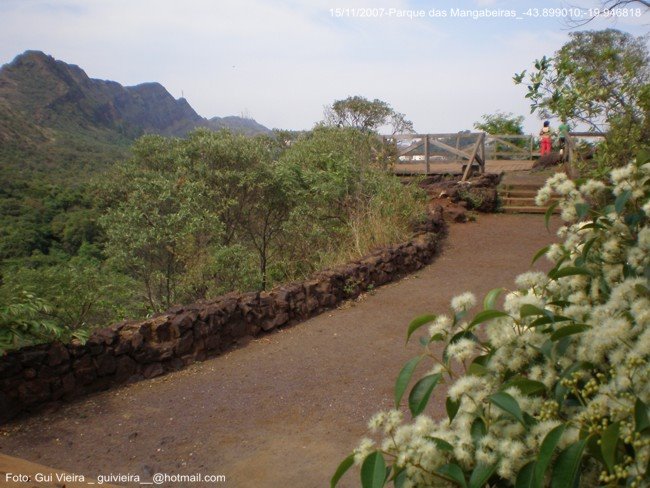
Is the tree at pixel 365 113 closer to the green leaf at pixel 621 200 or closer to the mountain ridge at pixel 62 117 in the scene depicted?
the mountain ridge at pixel 62 117

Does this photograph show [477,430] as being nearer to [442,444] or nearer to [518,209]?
[442,444]

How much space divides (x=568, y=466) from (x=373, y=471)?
1.43 feet

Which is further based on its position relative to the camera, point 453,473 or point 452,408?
point 452,408

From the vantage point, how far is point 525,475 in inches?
56.0

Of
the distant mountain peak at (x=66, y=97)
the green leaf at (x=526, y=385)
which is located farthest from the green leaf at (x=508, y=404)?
the distant mountain peak at (x=66, y=97)

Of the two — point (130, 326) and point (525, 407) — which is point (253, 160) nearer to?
point (130, 326)

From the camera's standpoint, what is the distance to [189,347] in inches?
248

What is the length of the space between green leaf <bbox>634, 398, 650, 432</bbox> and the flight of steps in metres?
13.8

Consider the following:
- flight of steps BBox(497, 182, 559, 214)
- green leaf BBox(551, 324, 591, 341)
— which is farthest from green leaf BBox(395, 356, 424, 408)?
flight of steps BBox(497, 182, 559, 214)

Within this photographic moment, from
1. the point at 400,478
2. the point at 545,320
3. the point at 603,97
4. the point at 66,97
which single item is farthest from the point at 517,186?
the point at 66,97

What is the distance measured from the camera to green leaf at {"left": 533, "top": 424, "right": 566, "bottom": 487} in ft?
4.39

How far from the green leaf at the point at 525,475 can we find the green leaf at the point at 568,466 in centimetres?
5

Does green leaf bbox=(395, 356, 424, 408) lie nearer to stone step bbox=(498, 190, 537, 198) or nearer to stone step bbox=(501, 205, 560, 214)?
stone step bbox=(501, 205, 560, 214)

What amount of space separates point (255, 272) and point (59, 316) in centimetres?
430
